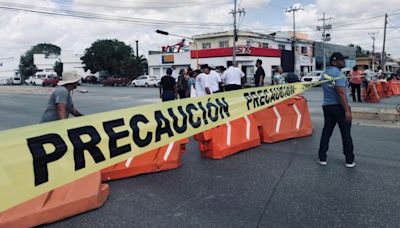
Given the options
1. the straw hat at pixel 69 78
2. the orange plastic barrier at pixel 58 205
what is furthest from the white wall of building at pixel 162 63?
the orange plastic barrier at pixel 58 205

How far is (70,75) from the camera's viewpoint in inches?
191

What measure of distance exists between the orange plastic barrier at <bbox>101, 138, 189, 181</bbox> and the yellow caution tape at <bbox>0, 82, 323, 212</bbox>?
702 mm

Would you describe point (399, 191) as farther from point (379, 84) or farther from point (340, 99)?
point (379, 84)

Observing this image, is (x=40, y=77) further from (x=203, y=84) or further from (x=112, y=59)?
(x=203, y=84)

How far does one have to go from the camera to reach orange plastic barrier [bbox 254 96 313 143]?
7.23 meters

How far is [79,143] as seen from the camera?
3.19m

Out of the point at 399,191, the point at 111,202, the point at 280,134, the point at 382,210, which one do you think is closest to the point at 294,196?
the point at 382,210

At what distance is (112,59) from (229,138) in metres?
55.5

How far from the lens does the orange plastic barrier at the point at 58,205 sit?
348 centimetres

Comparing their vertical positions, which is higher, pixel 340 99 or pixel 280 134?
pixel 340 99

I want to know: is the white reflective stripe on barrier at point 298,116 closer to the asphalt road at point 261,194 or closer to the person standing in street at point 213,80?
the asphalt road at point 261,194

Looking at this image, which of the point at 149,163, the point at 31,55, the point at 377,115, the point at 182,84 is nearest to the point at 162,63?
the point at 182,84

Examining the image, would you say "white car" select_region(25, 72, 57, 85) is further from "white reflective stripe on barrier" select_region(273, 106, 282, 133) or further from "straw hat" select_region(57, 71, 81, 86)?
"straw hat" select_region(57, 71, 81, 86)

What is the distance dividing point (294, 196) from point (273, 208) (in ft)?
1.59
